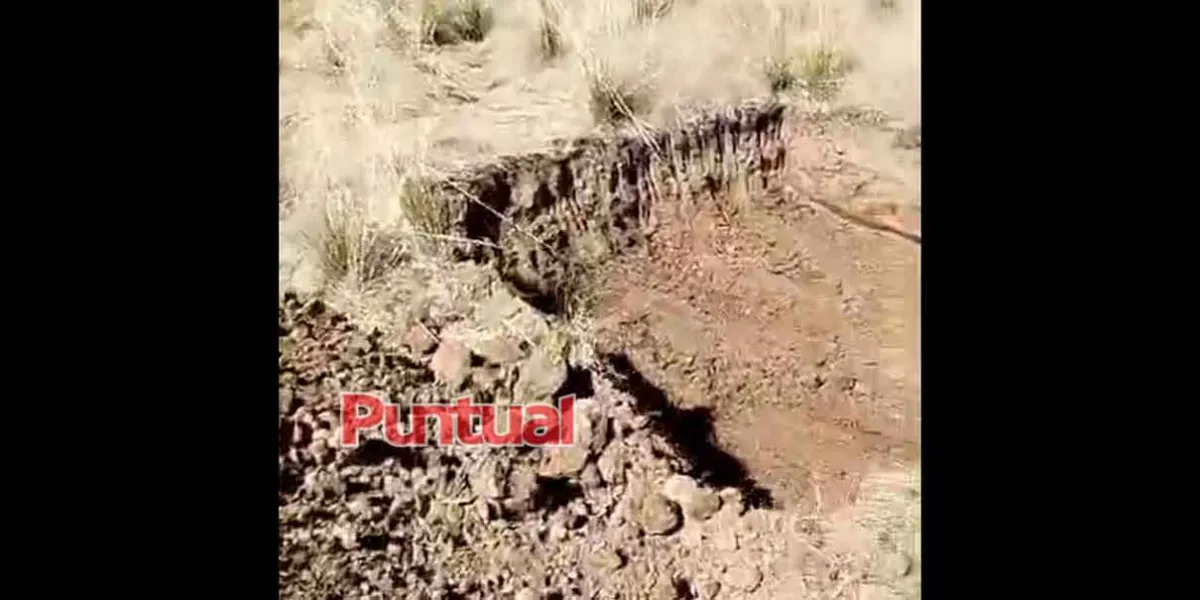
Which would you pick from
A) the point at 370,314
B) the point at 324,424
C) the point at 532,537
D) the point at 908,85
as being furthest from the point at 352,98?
the point at 908,85

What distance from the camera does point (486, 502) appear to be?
1.50 m

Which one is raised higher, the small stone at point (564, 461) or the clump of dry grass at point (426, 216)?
the clump of dry grass at point (426, 216)

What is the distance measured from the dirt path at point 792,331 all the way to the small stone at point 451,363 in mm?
174

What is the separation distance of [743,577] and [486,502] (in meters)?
0.32

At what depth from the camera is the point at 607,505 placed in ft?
4.93

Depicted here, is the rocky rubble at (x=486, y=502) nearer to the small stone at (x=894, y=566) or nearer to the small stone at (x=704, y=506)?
the small stone at (x=704, y=506)

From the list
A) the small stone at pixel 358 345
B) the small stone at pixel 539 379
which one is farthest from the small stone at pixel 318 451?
the small stone at pixel 539 379

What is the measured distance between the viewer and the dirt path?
1.52 metres

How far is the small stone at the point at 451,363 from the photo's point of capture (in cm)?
150

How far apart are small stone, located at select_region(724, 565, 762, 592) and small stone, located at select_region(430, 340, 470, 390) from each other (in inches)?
15.7

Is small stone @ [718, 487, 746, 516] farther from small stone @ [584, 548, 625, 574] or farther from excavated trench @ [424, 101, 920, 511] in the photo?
small stone @ [584, 548, 625, 574]

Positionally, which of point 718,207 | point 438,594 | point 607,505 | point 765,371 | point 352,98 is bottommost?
point 438,594

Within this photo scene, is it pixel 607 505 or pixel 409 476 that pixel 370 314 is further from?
pixel 607 505

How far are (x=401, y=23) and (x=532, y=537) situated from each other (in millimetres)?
642
